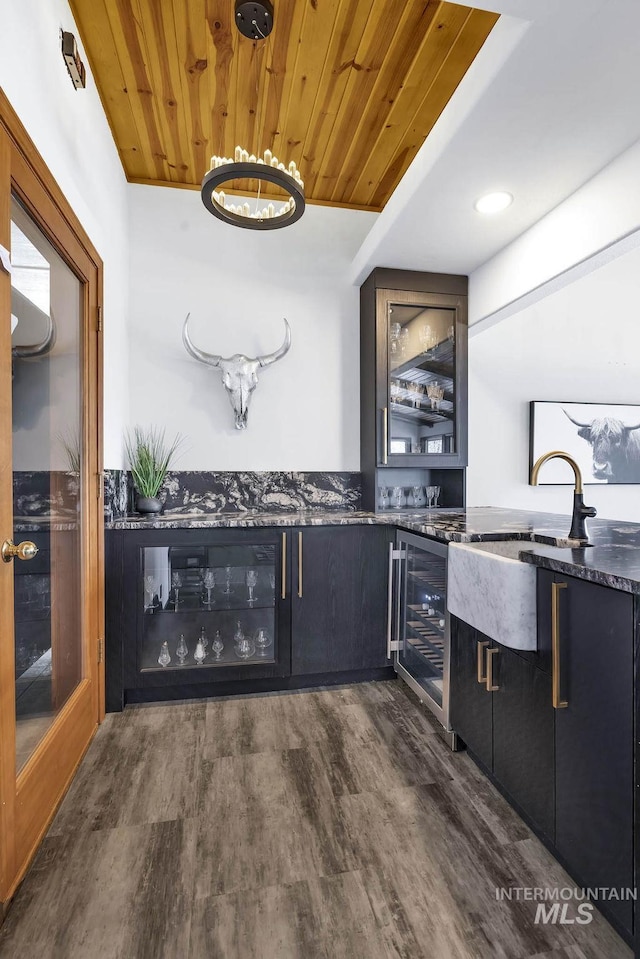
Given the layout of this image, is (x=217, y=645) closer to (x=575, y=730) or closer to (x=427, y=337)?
(x=575, y=730)

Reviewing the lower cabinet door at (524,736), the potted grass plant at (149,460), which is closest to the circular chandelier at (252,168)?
the potted grass plant at (149,460)

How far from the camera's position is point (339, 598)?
2.66m

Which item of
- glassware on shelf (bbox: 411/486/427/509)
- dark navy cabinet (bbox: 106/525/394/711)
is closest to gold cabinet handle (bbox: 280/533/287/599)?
dark navy cabinet (bbox: 106/525/394/711)

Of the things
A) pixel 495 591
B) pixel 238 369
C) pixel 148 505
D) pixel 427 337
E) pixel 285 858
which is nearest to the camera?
pixel 285 858

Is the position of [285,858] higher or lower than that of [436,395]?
lower

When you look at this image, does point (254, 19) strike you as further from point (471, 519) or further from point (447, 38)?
point (471, 519)

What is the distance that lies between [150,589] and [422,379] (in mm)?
2060

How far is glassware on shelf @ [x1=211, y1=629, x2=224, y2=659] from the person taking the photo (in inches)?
102

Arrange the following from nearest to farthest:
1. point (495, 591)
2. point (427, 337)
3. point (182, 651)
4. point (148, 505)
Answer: point (495, 591), point (182, 651), point (148, 505), point (427, 337)

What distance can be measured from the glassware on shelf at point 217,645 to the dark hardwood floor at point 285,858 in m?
0.45

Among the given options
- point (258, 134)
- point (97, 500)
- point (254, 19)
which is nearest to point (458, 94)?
point (254, 19)

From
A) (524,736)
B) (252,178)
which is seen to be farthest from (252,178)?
(524,736)

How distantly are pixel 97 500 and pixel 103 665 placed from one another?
80 centimetres

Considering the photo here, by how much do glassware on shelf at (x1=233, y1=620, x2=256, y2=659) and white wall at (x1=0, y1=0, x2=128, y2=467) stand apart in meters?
1.12
